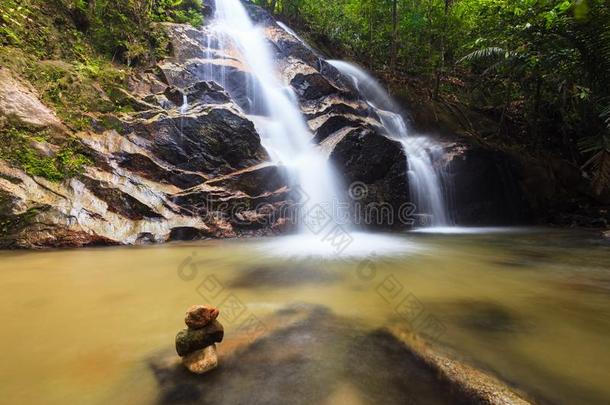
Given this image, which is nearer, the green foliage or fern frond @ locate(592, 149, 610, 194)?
the green foliage

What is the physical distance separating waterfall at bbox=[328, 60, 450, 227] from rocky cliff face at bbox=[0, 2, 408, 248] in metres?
0.66

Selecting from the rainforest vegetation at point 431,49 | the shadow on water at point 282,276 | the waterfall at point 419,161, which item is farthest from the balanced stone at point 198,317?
the waterfall at point 419,161

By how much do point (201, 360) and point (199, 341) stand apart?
11 centimetres

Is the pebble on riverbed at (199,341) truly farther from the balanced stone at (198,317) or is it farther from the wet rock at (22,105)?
the wet rock at (22,105)

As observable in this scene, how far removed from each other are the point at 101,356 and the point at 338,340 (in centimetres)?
166

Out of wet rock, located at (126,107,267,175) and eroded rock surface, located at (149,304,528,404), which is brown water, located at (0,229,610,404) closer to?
eroded rock surface, located at (149,304,528,404)

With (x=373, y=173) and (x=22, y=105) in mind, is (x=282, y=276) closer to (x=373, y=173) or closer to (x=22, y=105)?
(x=373, y=173)

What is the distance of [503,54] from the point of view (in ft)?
35.1

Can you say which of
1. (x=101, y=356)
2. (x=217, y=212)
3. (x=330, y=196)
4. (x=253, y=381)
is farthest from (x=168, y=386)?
(x=330, y=196)

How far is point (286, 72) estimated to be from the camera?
1223 cm

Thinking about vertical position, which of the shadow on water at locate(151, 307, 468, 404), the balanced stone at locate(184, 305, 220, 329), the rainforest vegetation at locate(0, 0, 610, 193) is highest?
the rainforest vegetation at locate(0, 0, 610, 193)

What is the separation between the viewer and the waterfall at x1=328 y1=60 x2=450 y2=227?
9.95 meters

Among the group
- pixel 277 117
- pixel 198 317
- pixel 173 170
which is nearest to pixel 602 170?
pixel 277 117

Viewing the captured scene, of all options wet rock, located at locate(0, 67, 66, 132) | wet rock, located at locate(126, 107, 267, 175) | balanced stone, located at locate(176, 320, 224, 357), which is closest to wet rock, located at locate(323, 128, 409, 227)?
wet rock, located at locate(126, 107, 267, 175)
